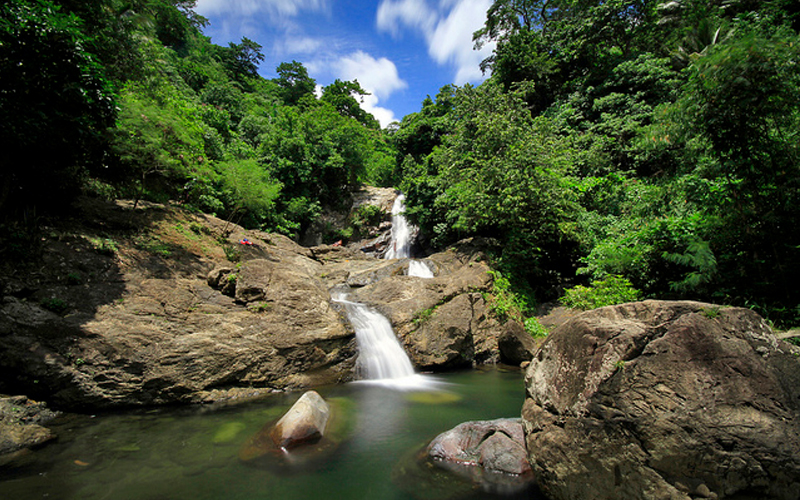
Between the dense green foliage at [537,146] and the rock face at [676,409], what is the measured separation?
498cm

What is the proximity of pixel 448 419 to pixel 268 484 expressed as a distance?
377 centimetres

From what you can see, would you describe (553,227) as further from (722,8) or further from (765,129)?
(722,8)

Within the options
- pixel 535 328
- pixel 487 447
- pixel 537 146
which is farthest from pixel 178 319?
pixel 537 146

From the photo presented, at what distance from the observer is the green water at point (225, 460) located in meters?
4.25

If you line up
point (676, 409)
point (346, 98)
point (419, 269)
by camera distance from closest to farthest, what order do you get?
point (676, 409) → point (419, 269) → point (346, 98)

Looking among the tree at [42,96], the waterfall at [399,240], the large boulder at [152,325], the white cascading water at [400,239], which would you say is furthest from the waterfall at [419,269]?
the tree at [42,96]

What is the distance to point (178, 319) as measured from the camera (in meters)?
7.86

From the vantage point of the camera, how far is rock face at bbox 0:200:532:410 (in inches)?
247

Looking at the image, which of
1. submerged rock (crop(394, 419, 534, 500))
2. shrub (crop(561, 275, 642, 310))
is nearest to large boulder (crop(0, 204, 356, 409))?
submerged rock (crop(394, 419, 534, 500))

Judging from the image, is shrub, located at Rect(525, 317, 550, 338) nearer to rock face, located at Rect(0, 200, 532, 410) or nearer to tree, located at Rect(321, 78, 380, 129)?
rock face, located at Rect(0, 200, 532, 410)

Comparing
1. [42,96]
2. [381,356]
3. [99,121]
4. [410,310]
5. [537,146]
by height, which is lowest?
[381,356]

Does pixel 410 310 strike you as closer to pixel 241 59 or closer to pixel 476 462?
pixel 476 462

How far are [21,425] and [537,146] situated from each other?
17457mm

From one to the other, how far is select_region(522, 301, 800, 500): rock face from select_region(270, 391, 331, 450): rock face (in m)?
3.93
